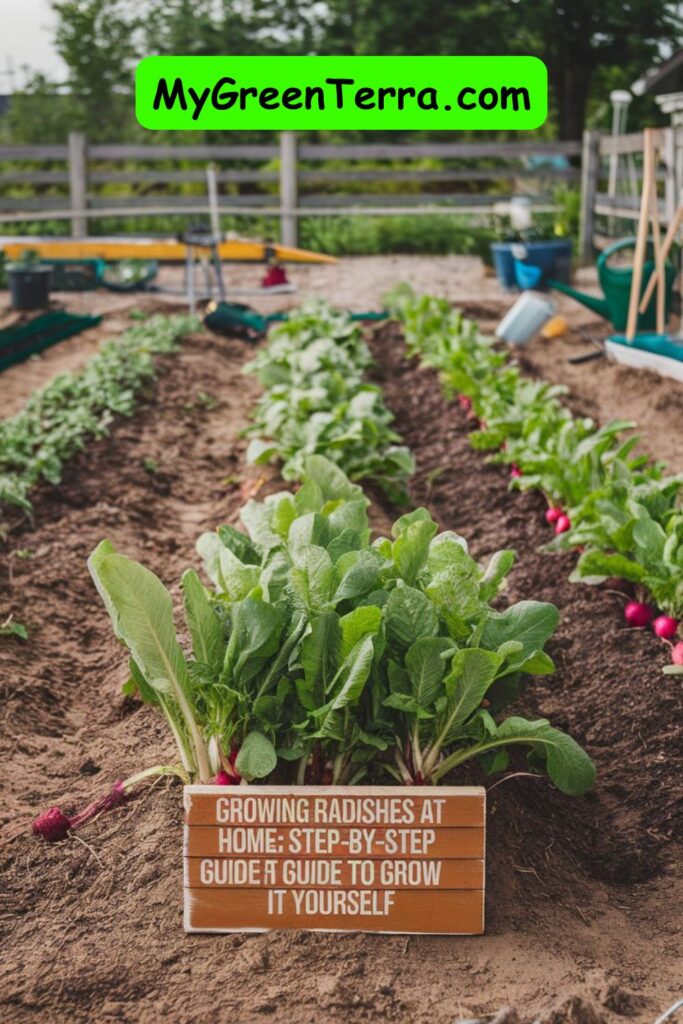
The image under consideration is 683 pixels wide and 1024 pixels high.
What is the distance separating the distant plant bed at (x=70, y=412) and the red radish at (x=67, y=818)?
2.53 m

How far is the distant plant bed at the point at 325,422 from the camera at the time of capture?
17.3 feet

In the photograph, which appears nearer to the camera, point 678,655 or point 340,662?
point 340,662

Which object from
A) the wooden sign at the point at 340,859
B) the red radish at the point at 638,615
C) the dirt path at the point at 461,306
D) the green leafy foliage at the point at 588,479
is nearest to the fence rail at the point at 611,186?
the dirt path at the point at 461,306

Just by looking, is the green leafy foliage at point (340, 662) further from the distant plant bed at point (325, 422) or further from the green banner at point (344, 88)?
the green banner at point (344, 88)

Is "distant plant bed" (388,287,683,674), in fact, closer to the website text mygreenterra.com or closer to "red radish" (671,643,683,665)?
"red radish" (671,643,683,665)

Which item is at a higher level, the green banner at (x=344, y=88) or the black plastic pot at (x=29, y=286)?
the green banner at (x=344, y=88)

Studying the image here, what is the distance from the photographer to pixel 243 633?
2.64 meters

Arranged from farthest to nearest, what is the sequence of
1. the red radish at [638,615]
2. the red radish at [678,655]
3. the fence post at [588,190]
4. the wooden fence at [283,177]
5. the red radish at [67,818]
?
the wooden fence at [283,177] < the fence post at [588,190] < the red radish at [638,615] < the red radish at [678,655] < the red radish at [67,818]

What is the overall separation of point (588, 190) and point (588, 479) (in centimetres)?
1177

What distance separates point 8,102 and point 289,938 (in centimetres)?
2386

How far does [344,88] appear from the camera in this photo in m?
5.73

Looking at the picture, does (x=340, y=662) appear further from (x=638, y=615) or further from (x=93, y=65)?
(x=93, y=65)

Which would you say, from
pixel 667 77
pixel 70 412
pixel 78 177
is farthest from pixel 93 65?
pixel 70 412

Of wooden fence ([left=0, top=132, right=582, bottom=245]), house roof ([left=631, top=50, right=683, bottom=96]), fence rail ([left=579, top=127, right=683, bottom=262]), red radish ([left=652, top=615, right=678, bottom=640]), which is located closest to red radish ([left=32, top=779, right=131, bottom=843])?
red radish ([left=652, top=615, right=678, bottom=640])
